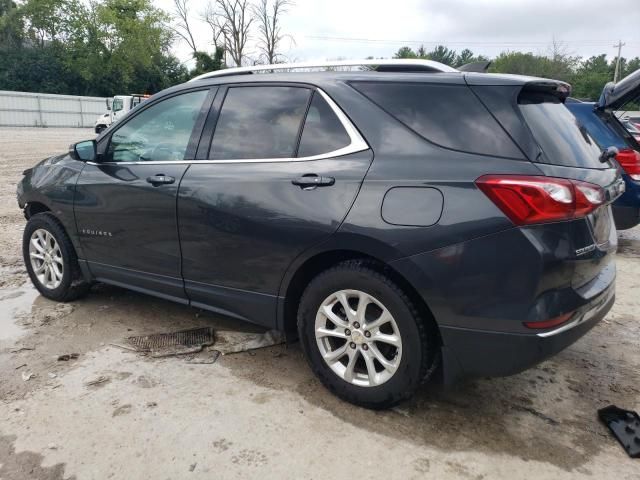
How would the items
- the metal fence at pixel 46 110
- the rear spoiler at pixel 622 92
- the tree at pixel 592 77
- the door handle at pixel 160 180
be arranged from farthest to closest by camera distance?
1. the tree at pixel 592 77
2. the metal fence at pixel 46 110
3. the rear spoiler at pixel 622 92
4. the door handle at pixel 160 180

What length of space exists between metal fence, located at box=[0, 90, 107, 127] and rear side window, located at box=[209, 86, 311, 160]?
3668 cm

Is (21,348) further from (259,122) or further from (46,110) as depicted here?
(46,110)

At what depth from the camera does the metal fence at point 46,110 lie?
3406 centimetres

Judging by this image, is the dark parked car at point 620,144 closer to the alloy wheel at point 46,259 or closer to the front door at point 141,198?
the front door at point 141,198

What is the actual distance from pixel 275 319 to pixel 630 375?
7.44 ft

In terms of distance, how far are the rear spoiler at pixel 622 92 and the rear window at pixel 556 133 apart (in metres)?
2.48

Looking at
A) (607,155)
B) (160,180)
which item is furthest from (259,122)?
(607,155)

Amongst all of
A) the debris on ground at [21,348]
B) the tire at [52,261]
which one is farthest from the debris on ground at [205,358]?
the tire at [52,261]

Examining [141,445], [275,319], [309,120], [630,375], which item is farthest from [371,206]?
[630,375]

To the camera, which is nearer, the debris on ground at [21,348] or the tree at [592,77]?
the debris on ground at [21,348]

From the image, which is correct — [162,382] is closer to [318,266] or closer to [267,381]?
[267,381]

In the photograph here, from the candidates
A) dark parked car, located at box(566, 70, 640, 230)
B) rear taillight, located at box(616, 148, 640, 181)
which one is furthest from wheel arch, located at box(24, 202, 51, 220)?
rear taillight, located at box(616, 148, 640, 181)

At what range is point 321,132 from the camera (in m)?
2.95

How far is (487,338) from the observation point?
2.45 m
